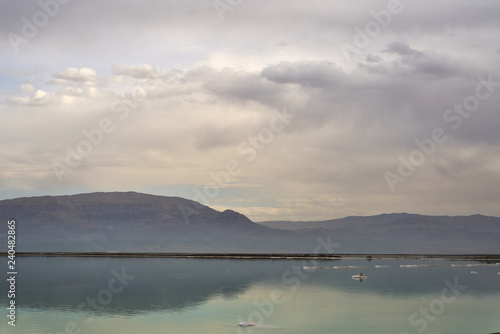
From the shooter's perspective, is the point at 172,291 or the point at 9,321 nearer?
the point at 9,321

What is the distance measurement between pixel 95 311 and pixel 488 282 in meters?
74.5

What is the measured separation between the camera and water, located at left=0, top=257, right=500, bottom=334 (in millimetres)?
55875

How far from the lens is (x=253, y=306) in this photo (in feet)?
233

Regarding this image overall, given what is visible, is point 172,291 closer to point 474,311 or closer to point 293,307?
point 293,307

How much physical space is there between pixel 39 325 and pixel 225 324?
17.5 metres

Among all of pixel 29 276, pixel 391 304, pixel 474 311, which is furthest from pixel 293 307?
pixel 29 276

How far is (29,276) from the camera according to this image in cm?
12038

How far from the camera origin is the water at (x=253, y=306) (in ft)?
183

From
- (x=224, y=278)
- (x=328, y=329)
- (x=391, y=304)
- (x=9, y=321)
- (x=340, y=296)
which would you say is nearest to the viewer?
(x=328, y=329)

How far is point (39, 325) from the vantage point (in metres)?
56.8

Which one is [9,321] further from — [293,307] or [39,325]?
[293,307]

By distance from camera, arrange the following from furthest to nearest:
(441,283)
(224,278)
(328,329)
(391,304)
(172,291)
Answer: (224,278) → (441,283) → (172,291) → (391,304) → (328,329)

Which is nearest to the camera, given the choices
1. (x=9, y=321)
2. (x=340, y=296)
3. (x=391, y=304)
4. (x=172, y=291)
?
(x=9, y=321)

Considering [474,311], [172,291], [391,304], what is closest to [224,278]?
[172,291]
